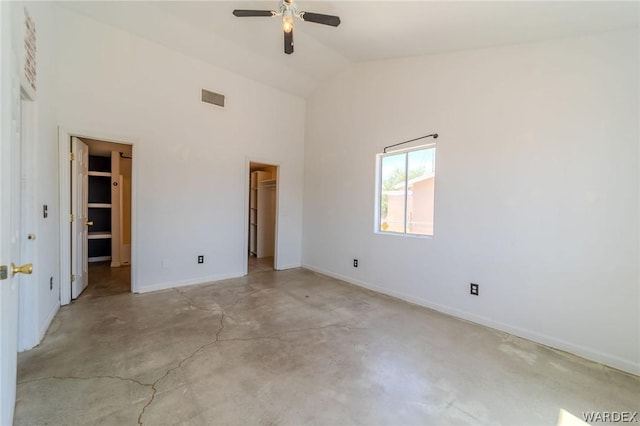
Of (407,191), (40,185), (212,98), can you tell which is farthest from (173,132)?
(407,191)

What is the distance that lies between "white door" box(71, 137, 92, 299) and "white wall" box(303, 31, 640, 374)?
4.03 meters

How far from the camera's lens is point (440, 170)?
3424 millimetres

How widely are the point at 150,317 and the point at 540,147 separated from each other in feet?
14.7

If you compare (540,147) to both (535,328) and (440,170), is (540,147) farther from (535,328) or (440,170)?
(535,328)

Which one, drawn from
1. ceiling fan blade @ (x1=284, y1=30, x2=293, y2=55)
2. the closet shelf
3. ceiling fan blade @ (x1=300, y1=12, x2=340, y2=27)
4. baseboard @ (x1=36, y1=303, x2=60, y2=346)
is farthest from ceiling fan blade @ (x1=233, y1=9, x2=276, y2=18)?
the closet shelf

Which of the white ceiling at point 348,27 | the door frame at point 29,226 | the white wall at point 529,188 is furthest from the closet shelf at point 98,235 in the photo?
the white wall at point 529,188

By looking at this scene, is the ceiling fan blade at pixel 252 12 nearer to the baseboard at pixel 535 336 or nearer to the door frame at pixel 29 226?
the door frame at pixel 29 226

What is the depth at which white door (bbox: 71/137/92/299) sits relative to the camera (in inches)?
134

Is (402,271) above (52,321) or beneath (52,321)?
above

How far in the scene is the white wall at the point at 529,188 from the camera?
2291 millimetres

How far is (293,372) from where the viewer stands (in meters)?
2.10

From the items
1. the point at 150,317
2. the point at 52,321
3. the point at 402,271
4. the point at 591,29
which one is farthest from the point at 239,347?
the point at 591,29

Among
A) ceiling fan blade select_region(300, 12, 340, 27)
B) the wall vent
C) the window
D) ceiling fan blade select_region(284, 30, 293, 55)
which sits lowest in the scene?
the window

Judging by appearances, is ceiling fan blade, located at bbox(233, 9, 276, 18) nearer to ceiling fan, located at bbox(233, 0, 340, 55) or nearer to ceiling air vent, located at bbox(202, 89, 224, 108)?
ceiling fan, located at bbox(233, 0, 340, 55)
